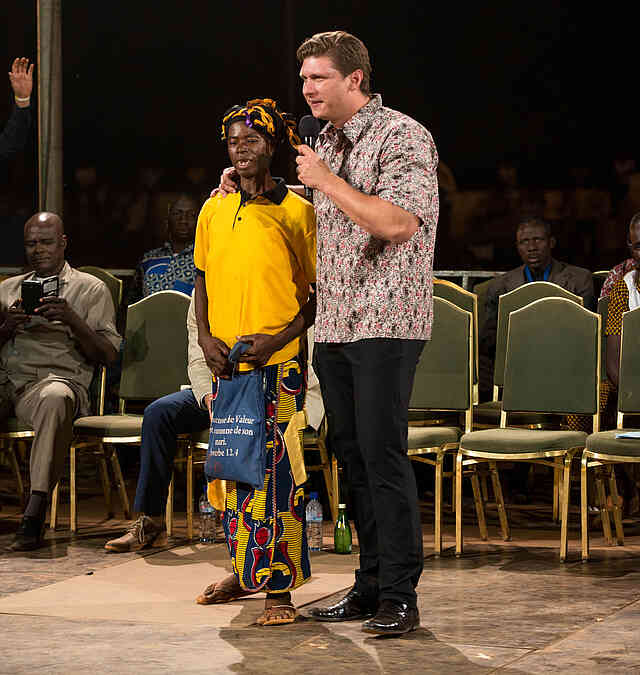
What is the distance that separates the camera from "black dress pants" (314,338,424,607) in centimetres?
339

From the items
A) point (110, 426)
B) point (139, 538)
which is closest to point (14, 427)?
point (110, 426)

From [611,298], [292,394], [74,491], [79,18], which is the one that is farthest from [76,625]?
[79,18]

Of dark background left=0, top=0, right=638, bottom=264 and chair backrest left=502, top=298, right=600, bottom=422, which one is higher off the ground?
dark background left=0, top=0, right=638, bottom=264

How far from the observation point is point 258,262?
3.63 metres

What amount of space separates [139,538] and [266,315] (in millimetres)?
1588

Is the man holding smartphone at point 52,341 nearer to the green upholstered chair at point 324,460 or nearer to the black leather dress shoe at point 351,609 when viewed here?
the green upholstered chair at point 324,460

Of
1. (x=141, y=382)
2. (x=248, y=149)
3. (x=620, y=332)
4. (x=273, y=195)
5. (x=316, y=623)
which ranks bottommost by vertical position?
(x=316, y=623)

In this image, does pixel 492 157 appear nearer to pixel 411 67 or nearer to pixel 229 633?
pixel 411 67

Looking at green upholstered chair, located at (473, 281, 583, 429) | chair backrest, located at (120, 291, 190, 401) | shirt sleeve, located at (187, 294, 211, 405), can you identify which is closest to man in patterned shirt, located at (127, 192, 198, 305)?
chair backrest, located at (120, 291, 190, 401)

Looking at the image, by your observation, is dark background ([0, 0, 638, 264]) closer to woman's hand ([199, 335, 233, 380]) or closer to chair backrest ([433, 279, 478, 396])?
chair backrest ([433, 279, 478, 396])

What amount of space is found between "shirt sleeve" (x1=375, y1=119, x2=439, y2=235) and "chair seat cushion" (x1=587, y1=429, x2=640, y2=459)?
64.2 inches

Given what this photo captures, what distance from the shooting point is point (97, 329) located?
18.1 ft

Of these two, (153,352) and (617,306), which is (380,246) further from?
(617,306)

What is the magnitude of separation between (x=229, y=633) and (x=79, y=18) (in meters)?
6.13
